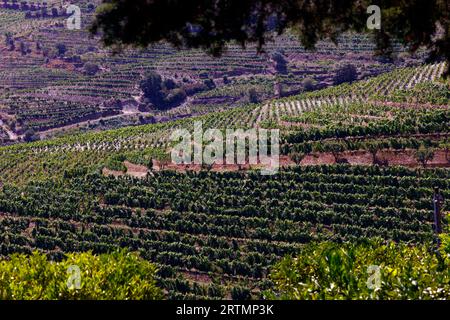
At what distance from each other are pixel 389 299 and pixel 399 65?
6864cm

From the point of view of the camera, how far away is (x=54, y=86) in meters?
82.6

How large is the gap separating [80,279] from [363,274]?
16.2 ft

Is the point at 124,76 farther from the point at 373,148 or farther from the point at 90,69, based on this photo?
the point at 373,148

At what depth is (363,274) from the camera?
1283 cm

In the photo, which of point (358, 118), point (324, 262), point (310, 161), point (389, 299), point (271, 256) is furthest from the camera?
point (358, 118)

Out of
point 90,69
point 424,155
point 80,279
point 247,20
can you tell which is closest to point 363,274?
point 247,20

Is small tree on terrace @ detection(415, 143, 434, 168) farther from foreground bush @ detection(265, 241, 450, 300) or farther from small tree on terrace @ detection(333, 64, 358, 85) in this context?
small tree on terrace @ detection(333, 64, 358, 85)

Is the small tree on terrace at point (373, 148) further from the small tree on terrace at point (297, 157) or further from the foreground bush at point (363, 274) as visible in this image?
the foreground bush at point (363, 274)

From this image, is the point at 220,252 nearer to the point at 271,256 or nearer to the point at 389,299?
the point at 271,256

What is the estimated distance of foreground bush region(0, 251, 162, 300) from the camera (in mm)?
12625

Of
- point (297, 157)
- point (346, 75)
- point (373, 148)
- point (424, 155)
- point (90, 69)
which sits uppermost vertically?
point (90, 69)

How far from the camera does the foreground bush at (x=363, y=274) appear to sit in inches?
468

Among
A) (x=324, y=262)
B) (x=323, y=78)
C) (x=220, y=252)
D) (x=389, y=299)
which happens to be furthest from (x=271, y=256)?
(x=323, y=78)

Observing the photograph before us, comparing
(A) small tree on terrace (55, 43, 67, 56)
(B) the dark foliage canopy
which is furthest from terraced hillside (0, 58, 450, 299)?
(A) small tree on terrace (55, 43, 67, 56)
